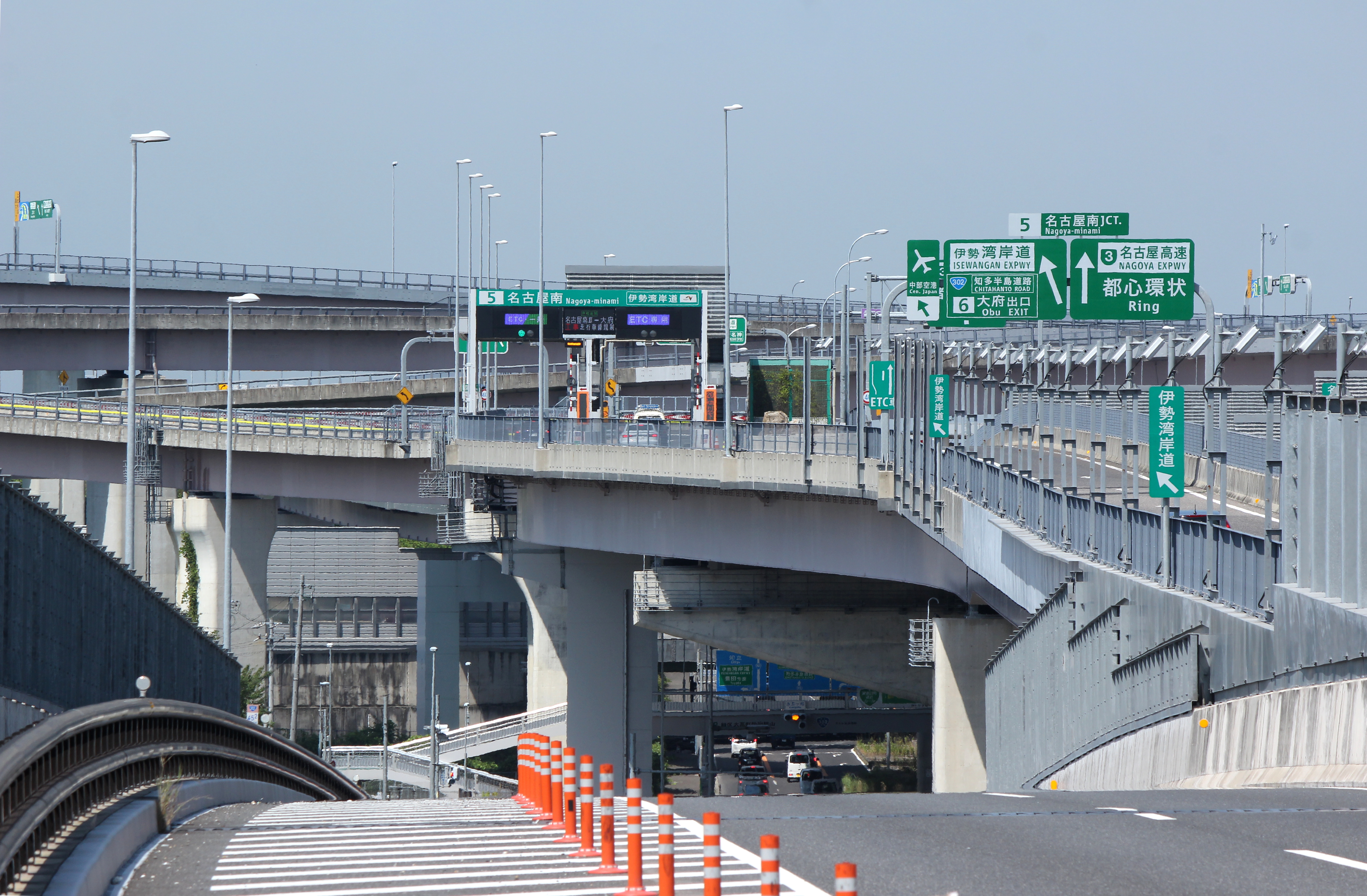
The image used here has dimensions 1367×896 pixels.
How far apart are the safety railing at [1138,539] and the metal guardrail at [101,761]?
9979 mm

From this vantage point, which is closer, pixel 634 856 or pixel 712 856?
pixel 712 856

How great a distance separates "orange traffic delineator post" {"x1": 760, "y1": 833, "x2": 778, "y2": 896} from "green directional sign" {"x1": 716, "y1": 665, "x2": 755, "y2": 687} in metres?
67.0

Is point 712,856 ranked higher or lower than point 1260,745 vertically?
higher

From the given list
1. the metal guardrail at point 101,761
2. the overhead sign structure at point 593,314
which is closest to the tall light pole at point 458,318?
the overhead sign structure at point 593,314

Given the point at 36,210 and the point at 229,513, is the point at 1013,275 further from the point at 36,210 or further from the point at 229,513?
the point at 36,210

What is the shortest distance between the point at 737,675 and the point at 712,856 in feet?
219

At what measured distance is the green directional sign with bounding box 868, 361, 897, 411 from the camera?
37.4 m

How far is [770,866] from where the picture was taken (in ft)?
22.9

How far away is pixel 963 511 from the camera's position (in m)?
28.5

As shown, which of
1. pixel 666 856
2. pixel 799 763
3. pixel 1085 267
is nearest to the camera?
pixel 666 856

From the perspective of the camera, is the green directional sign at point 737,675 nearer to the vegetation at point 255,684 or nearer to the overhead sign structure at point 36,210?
the vegetation at point 255,684

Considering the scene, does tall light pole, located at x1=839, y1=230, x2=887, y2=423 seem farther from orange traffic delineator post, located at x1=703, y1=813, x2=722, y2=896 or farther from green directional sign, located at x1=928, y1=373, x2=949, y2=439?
orange traffic delineator post, located at x1=703, y1=813, x2=722, y2=896

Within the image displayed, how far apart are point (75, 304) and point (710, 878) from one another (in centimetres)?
7712

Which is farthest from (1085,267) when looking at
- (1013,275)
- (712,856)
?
(712,856)
